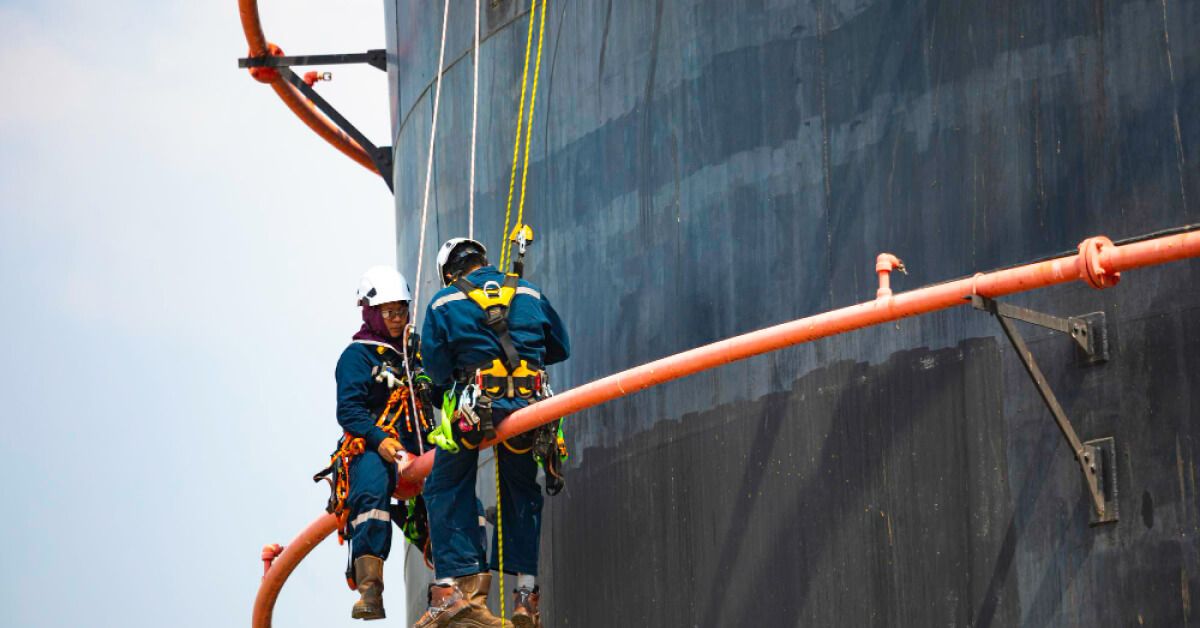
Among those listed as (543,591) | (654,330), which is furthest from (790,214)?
(543,591)

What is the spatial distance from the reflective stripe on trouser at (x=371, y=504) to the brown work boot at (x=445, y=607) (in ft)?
2.70

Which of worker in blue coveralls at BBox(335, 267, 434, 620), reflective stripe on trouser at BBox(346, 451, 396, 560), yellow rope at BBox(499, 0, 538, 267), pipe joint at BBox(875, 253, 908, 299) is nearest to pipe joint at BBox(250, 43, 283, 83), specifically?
yellow rope at BBox(499, 0, 538, 267)

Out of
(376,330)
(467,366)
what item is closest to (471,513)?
(467,366)

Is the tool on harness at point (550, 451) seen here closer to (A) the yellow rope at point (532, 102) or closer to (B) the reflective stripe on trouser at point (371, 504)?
(B) the reflective stripe on trouser at point (371, 504)

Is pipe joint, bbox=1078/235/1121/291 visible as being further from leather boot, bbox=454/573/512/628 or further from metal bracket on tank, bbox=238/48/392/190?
metal bracket on tank, bbox=238/48/392/190

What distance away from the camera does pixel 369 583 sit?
8.81 meters

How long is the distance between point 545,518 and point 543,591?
0.35 m

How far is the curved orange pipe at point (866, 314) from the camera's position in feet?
19.9

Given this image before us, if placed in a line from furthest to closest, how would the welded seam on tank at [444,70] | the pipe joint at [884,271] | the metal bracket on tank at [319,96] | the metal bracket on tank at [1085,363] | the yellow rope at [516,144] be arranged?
the metal bracket on tank at [319,96]
the welded seam on tank at [444,70]
the yellow rope at [516,144]
the pipe joint at [884,271]
the metal bracket on tank at [1085,363]

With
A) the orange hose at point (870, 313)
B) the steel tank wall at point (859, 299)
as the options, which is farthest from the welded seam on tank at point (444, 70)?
the orange hose at point (870, 313)

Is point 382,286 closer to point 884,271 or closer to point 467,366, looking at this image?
point 467,366

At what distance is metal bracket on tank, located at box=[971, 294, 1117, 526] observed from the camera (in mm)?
6449

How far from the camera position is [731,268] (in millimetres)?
8086

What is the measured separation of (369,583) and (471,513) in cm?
89
